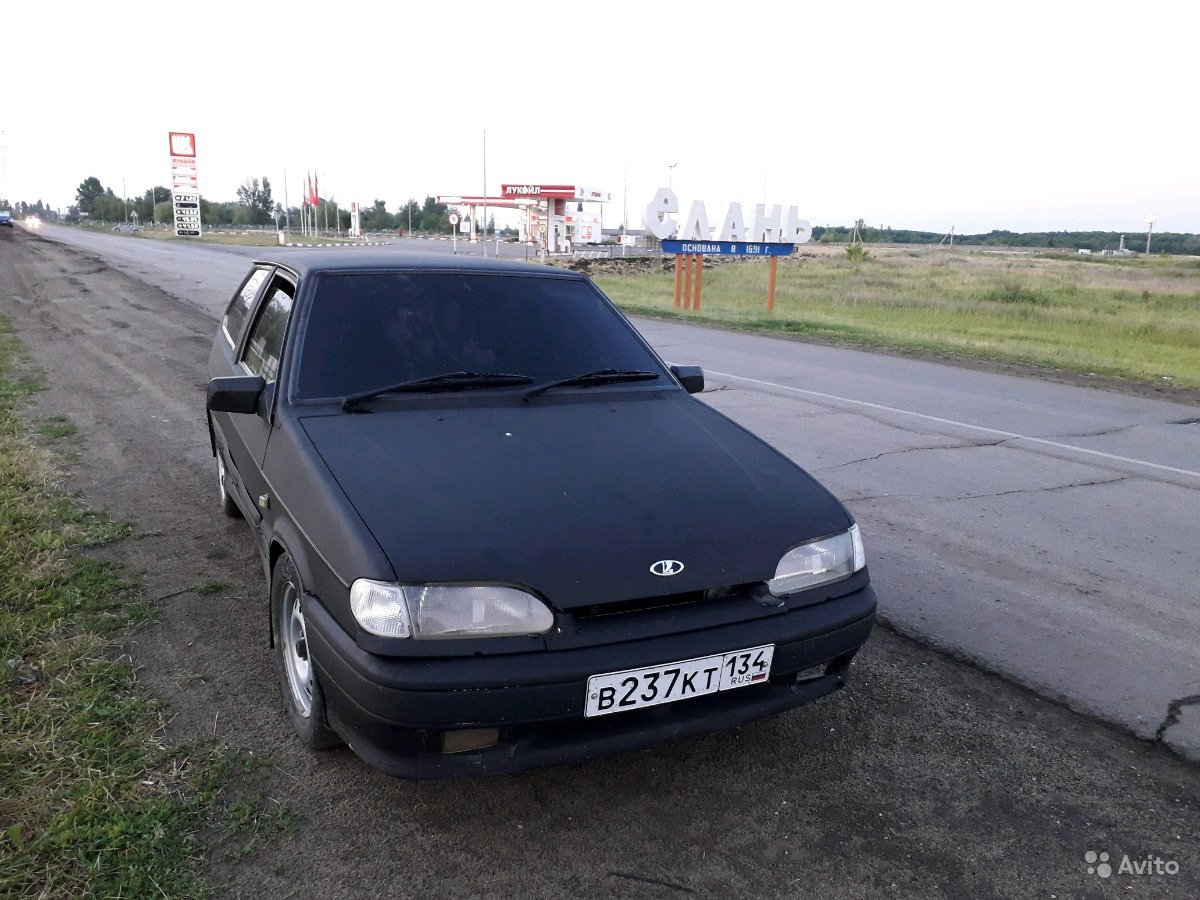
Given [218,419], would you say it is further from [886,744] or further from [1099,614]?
[1099,614]

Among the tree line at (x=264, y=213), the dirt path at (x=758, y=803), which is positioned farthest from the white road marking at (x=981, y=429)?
the tree line at (x=264, y=213)

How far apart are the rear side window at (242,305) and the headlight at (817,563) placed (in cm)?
317

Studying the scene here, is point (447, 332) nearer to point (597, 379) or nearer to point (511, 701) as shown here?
point (597, 379)

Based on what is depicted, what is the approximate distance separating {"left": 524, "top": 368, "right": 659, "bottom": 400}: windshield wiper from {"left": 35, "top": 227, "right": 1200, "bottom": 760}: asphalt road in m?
1.59

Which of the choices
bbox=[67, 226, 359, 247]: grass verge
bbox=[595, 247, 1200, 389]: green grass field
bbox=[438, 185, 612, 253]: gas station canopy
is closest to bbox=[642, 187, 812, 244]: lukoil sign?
bbox=[595, 247, 1200, 389]: green grass field

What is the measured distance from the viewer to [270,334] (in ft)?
13.4

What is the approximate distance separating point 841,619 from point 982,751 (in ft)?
2.59

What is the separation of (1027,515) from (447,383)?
400cm

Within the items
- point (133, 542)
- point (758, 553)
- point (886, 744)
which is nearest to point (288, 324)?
point (133, 542)

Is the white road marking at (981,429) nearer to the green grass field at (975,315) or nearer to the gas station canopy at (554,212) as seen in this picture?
the green grass field at (975,315)

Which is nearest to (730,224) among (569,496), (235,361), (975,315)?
(975,315)

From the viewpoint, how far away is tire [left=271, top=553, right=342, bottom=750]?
285 centimetres

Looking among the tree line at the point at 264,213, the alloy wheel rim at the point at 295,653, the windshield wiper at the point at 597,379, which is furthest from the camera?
the tree line at the point at 264,213

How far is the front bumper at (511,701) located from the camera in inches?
94.0
